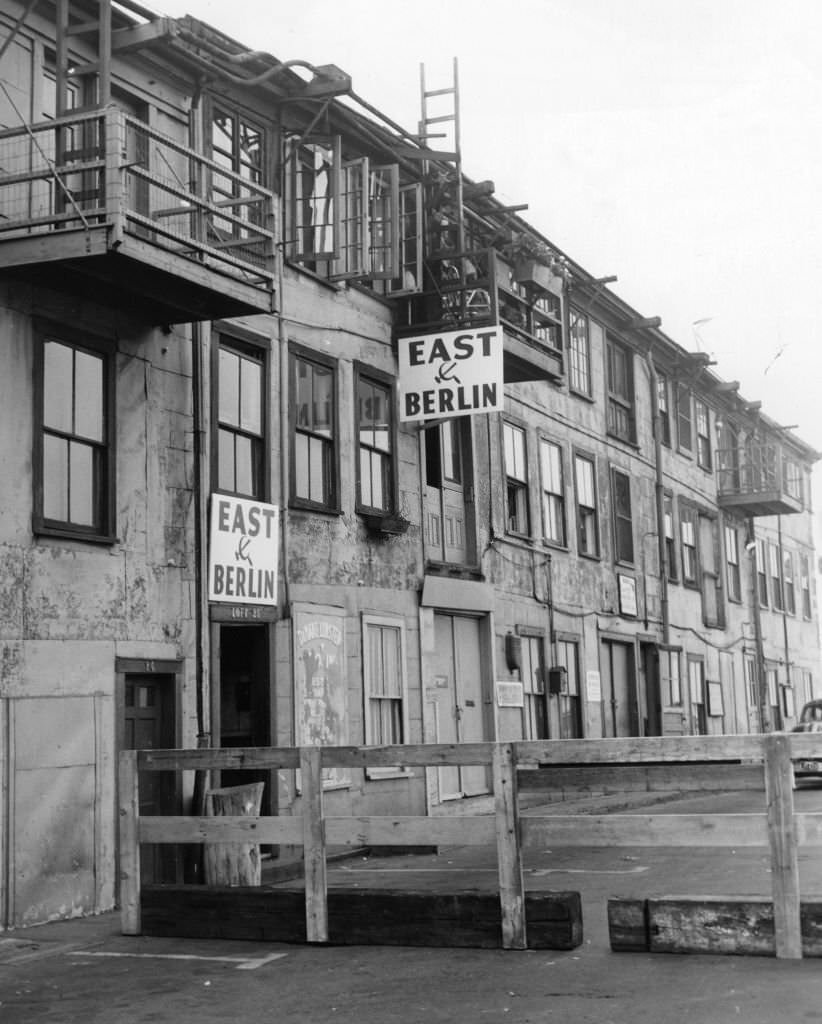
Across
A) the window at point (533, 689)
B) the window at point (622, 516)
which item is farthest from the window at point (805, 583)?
the window at point (533, 689)

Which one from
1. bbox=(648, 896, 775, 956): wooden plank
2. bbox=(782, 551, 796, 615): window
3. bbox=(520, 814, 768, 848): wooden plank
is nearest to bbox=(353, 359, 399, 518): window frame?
bbox=(520, 814, 768, 848): wooden plank

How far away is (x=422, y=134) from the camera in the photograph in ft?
66.2

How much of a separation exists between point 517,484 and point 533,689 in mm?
3384

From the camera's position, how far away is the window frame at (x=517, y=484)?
23.1 meters

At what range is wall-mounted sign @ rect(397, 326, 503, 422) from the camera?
1870cm

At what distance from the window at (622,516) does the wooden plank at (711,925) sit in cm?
1912

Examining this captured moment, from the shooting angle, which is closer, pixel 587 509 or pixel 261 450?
pixel 261 450

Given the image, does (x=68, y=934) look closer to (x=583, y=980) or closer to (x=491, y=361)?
(x=583, y=980)

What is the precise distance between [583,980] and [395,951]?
1.70 m

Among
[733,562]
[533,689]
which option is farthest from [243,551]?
[733,562]

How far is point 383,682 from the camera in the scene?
18.3 metres

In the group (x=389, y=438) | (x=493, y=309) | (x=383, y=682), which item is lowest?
(x=383, y=682)

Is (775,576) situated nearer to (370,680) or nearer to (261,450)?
(370,680)

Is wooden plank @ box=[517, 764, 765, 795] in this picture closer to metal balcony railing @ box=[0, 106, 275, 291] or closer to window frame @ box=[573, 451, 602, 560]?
metal balcony railing @ box=[0, 106, 275, 291]
